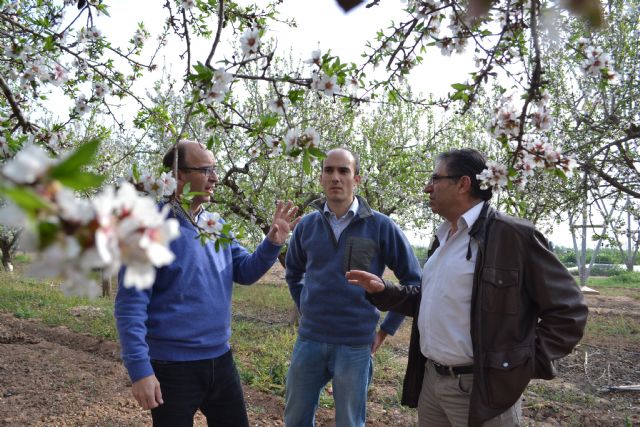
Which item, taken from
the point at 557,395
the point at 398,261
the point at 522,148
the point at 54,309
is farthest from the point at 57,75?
Answer: the point at 54,309

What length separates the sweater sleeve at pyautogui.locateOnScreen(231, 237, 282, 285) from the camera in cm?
267

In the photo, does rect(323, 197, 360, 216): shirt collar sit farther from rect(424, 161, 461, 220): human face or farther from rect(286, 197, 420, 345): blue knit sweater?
rect(424, 161, 461, 220): human face

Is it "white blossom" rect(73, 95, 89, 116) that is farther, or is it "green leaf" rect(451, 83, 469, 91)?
"white blossom" rect(73, 95, 89, 116)

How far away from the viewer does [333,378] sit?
110 inches

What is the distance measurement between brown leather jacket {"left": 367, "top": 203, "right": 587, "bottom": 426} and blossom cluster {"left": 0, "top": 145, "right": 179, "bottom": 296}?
1736 mm

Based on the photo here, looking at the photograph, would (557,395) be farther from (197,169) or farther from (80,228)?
(80,228)

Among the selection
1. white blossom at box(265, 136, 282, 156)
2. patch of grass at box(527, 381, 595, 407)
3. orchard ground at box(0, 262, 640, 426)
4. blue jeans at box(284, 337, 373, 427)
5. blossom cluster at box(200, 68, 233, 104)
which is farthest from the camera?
patch of grass at box(527, 381, 595, 407)

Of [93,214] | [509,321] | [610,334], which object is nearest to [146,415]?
[509,321]

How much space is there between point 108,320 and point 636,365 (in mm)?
7993

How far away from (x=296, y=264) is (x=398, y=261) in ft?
2.31

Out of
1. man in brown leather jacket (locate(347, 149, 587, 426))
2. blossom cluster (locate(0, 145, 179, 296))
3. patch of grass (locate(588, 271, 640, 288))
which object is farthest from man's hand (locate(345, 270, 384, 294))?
patch of grass (locate(588, 271, 640, 288))

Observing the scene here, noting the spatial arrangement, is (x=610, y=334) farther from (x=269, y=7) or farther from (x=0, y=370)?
(x=0, y=370)

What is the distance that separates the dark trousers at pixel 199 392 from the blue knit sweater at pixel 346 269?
586 mm

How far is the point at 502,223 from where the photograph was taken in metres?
2.21
